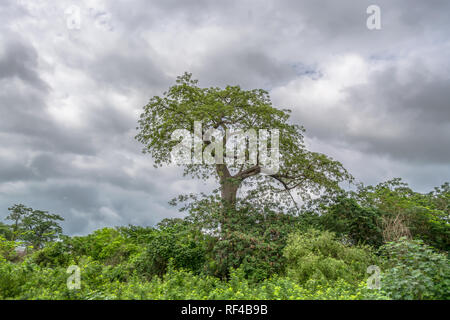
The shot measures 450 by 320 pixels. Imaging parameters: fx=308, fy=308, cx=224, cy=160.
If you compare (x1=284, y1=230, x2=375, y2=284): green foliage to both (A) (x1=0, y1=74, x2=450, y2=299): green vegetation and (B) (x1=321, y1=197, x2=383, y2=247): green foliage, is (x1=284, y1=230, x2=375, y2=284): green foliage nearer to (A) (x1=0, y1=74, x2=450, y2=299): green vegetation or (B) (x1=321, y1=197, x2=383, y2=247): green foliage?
(A) (x1=0, y1=74, x2=450, y2=299): green vegetation

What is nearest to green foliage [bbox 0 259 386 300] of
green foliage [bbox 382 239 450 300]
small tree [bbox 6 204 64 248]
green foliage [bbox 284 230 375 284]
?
green foliage [bbox 382 239 450 300]

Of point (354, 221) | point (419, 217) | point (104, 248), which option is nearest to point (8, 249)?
point (104, 248)

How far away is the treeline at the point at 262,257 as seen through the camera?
657 cm

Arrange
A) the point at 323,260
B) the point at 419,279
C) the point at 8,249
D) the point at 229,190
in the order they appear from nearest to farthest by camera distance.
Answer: the point at 419,279 < the point at 323,260 < the point at 8,249 < the point at 229,190

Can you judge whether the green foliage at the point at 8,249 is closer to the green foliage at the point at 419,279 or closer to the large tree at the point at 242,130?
the large tree at the point at 242,130

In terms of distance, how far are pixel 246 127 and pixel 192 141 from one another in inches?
103

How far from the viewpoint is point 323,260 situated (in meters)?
9.26

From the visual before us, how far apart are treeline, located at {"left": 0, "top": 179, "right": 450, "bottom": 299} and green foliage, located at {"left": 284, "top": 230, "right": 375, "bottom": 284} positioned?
0.03 m

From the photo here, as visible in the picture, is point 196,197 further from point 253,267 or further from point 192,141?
point 253,267

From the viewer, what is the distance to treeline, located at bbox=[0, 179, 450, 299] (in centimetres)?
657

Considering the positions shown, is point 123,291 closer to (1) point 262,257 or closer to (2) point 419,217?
(1) point 262,257

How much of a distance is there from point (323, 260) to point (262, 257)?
2.32 metres

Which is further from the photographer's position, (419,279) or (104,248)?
(104,248)

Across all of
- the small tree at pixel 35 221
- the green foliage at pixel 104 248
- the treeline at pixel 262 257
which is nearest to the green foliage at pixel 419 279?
the treeline at pixel 262 257
